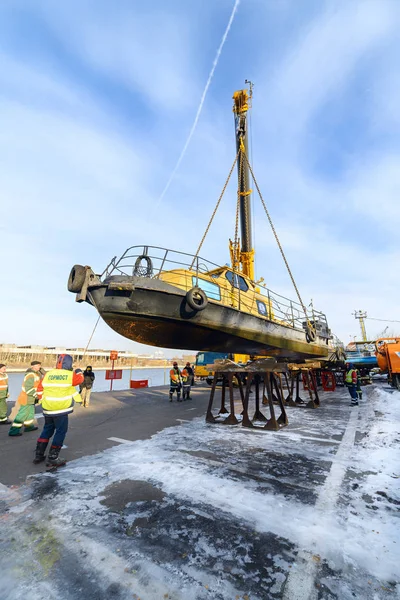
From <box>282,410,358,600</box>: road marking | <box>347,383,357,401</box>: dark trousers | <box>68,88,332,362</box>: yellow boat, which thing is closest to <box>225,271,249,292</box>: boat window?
<box>68,88,332,362</box>: yellow boat

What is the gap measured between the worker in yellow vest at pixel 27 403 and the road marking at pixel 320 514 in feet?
17.6

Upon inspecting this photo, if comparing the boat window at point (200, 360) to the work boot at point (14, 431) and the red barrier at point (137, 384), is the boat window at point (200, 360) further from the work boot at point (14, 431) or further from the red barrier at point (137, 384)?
the work boot at point (14, 431)

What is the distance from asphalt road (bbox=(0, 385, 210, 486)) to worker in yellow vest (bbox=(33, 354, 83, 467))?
0.68 feet

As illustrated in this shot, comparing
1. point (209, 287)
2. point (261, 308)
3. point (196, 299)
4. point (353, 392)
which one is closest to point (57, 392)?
point (196, 299)

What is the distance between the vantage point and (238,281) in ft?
24.9

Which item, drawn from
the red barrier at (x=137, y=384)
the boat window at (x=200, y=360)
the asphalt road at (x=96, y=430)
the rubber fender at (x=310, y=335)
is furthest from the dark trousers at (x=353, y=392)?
the red barrier at (x=137, y=384)

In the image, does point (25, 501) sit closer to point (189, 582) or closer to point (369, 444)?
point (189, 582)

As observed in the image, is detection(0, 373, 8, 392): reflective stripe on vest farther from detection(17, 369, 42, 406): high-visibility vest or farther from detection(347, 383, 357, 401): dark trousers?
detection(347, 383, 357, 401): dark trousers

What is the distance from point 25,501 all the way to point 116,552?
1430 millimetres

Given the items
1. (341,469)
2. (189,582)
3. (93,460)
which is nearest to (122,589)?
(189,582)

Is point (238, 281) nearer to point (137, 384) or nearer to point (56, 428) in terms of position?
point (56, 428)

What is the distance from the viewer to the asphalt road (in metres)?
3.96

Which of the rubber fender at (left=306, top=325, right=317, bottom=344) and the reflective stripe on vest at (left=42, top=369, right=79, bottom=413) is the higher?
the rubber fender at (left=306, top=325, right=317, bottom=344)

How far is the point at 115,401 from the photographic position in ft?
34.2
